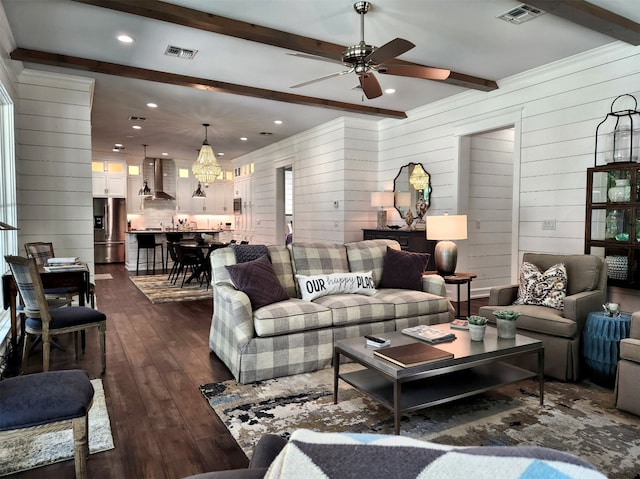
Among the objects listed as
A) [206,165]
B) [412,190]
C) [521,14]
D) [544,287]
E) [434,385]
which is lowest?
[434,385]

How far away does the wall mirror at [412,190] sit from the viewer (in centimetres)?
635

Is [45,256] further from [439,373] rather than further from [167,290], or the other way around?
[439,373]

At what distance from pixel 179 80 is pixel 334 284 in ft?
10.5

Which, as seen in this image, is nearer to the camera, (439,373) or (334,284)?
(439,373)

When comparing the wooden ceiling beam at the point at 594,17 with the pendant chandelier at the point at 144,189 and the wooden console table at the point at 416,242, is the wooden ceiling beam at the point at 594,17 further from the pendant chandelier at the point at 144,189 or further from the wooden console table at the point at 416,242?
the pendant chandelier at the point at 144,189

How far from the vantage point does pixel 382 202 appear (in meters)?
6.89

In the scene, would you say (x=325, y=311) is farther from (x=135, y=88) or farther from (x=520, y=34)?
(x=135, y=88)

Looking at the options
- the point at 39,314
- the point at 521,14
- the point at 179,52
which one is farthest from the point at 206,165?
the point at 521,14

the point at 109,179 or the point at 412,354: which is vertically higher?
the point at 109,179

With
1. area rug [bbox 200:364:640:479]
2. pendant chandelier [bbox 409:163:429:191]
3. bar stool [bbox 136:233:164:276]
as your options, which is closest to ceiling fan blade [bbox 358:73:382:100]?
area rug [bbox 200:364:640:479]

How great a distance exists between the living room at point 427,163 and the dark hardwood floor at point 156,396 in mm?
26

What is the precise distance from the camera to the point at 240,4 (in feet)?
10.9

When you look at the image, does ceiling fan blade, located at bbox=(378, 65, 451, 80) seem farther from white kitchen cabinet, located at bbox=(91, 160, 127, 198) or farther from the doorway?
white kitchen cabinet, located at bbox=(91, 160, 127, 198)

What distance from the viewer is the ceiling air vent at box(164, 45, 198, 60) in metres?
4.23
